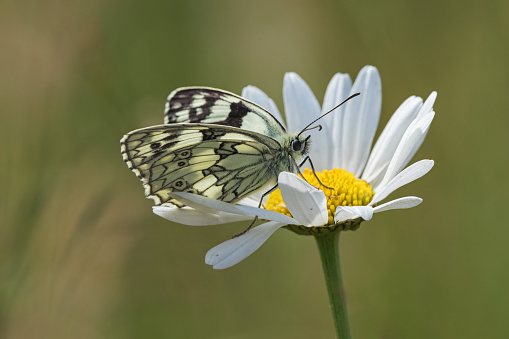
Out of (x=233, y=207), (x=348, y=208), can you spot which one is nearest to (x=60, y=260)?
(x=233, y=207)

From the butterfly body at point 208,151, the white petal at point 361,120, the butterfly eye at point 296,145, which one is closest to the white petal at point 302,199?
the butterfly body at point 208,151

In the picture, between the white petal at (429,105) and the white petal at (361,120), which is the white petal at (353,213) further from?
the white petal at (361,120)

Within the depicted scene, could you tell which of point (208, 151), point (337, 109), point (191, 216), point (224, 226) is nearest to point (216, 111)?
point (208, 151)

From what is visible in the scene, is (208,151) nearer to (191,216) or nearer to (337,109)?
(191,216)

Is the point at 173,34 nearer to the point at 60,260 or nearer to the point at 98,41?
the point at 98,41

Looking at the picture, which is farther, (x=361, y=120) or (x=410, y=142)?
(x=361, y=120)

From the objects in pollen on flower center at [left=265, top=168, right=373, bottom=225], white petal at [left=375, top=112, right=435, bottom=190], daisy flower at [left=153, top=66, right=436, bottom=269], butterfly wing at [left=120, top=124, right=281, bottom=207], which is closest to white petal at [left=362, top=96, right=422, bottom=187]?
daisy flower at [left=153, top=66, right=436, bottom=269]
